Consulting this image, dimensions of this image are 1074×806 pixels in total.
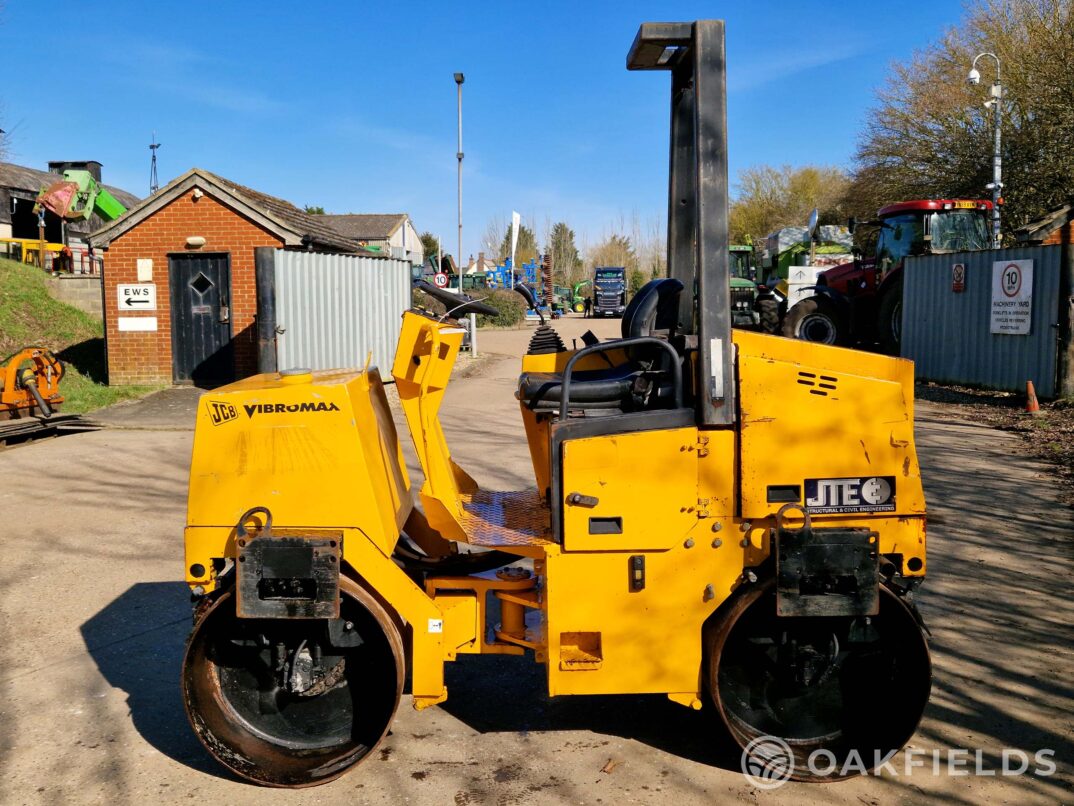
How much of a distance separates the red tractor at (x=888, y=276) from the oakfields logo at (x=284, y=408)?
50.8ft

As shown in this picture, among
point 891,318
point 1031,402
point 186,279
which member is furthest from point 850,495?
point 891,318

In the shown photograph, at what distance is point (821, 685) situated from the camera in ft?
12.7

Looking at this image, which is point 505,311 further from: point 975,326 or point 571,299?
point 975,326

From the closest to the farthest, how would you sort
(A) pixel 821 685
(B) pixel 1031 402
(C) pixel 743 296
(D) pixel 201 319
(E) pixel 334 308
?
(A) pixel 821 685 < (B) pixel 1031 402 < (E) pixel 334 308 < (D) pixel 201 319 < (C) pixel 743 296

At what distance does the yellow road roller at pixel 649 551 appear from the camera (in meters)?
3.56

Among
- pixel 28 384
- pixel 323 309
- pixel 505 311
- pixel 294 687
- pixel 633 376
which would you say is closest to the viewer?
pixel 294 687

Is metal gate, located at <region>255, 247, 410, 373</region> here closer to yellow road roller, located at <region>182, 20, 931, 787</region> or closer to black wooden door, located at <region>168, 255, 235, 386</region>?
black wooden door, located at <region>168, 255, 235, 386</region>

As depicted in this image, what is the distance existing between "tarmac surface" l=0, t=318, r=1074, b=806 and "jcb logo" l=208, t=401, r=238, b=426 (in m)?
1.44

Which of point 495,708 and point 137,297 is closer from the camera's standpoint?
point 495,708

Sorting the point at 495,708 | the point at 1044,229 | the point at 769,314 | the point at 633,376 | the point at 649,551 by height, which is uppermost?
the point at 1044,229

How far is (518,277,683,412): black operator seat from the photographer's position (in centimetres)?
389

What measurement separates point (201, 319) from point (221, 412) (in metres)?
14.5

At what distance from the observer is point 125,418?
1386cm

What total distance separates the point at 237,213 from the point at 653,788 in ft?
50.7
